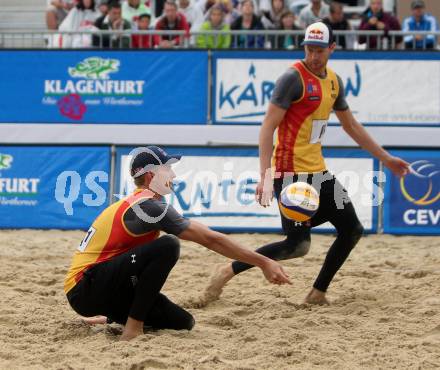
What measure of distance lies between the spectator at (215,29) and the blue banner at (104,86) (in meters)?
0.59

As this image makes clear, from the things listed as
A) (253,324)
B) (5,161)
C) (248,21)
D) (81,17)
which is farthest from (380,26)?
(253,324)

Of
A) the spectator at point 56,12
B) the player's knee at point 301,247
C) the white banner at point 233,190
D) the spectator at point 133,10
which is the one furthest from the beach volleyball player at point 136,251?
the spectator at point 56,12

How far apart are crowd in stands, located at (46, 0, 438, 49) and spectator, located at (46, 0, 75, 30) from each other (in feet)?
0.05

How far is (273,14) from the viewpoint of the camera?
41.9ft

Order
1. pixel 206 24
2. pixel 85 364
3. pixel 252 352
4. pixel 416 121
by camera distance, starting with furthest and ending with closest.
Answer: pixel 206 24, pixel 416 121, pixel 252 352, pixel 85 364

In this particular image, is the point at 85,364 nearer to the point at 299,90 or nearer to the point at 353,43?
the point at 299,90

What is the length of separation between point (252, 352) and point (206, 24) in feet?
26.7

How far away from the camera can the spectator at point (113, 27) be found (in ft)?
38.4

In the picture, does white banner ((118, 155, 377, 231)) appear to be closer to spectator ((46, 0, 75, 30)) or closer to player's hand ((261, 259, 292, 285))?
spectator ((46, 0, 75, 30))

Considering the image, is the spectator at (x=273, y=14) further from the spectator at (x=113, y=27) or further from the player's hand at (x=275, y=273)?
the player's hand at (x=275, y=273)

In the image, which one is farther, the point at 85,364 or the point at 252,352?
the point at 252,352

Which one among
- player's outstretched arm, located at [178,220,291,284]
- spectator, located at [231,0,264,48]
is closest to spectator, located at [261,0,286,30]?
spectator, located at [231,0,264,48]

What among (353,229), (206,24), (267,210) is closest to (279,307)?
(353,229)

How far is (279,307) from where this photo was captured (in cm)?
609
